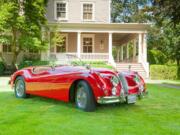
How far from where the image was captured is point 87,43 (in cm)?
2805

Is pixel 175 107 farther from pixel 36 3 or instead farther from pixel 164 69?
pixel 36 3

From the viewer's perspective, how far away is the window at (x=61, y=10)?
28.1 meters

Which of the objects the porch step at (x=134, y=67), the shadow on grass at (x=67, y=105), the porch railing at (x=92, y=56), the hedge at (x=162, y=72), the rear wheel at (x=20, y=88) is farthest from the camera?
the porch railing at (x=92, y=56)

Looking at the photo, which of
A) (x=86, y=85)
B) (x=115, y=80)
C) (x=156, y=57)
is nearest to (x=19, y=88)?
(x=86, y=85)

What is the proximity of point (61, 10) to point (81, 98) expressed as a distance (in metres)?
21.8

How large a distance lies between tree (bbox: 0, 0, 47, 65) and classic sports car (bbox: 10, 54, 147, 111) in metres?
14.3

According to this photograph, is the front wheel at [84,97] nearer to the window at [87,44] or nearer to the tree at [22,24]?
the tree at [22,24]

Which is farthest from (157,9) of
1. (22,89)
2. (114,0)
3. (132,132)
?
(114,0)

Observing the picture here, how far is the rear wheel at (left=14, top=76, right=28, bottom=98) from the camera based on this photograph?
938 centimetres

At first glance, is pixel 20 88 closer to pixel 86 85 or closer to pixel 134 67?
pixel 86 85

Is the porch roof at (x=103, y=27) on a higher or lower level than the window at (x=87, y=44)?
higher

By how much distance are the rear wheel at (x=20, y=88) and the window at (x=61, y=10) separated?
19.2 m

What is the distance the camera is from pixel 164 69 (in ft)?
76.5

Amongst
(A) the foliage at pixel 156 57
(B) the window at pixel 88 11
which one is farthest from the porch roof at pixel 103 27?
(A) the foliage at pixel 156 57
